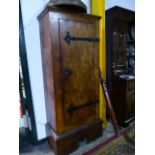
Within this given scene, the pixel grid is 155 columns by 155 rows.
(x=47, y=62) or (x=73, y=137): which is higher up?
(x=47, y=62)

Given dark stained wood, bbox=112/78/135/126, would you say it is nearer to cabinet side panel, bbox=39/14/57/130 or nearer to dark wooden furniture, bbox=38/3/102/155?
dark wooden furniture, bbox=38/3/102/155

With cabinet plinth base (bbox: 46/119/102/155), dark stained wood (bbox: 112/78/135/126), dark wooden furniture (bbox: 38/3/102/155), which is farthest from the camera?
dark stained wood (bbox: 112/78/135/126)

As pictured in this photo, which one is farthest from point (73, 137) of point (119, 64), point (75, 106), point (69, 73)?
point (119, 64)

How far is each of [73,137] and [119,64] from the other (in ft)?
4.71


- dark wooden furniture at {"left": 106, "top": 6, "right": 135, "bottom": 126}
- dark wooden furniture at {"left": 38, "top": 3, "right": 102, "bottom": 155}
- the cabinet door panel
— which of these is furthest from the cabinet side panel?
dark wooden furniture at {"left": 106, "top": 6, "right": 135, "bottom": 126}

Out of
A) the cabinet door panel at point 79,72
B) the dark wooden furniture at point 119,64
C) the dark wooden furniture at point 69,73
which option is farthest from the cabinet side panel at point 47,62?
the dark wooden furniture at point 119,64

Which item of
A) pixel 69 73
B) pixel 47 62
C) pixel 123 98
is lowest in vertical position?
pixel 123 98

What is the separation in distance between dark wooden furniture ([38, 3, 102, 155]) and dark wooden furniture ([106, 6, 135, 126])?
0.54 metres

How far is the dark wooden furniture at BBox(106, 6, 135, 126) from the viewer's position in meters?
2.26

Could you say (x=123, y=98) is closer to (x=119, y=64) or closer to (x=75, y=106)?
(x=119, y=64)

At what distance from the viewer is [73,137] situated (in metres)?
1.78

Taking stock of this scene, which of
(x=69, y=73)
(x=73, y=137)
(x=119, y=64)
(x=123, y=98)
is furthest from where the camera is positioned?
(x=119, y=64)
